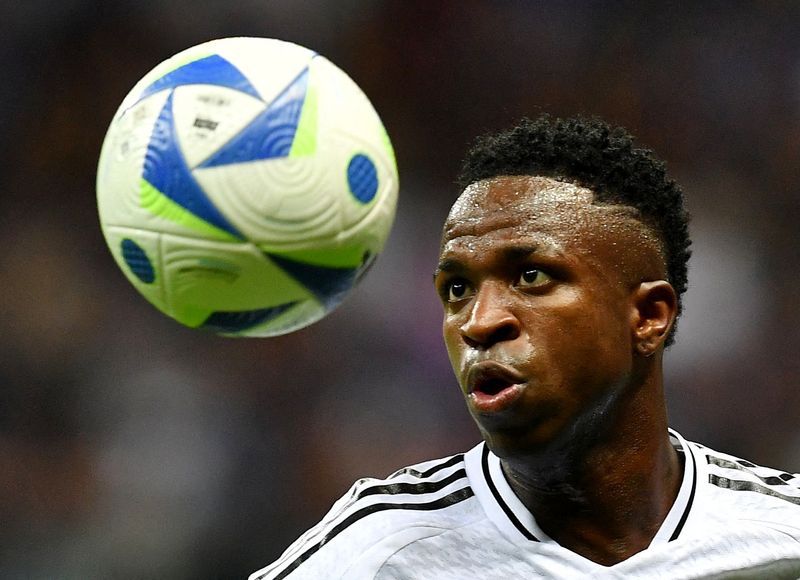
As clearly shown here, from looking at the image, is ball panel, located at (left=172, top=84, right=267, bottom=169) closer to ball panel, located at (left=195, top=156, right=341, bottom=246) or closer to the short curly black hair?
ball panel, located at (left=195, top=156, right=341, bottom=246)

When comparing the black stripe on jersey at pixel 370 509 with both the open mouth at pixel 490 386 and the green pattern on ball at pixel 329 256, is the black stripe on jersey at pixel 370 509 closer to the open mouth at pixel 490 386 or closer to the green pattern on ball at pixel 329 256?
the open mouth at pixel 490 386

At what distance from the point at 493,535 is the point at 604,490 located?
321 mm

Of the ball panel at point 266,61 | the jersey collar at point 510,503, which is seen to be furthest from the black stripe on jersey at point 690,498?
the ball panel at point 266,61

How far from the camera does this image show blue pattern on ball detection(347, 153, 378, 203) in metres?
2.23

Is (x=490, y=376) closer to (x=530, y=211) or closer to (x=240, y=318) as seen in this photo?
(x=530, y=211)

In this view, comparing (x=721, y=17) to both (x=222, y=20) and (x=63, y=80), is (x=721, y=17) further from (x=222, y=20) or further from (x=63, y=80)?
(x=63, y=80)

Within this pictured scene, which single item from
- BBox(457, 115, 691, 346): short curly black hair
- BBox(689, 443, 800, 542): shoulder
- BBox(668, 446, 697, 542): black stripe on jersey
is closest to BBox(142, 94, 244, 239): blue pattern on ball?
BBox(457, 115, 691, 346): short curly black hair

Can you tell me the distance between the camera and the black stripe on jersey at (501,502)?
2.82 metres

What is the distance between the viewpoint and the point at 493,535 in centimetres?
283

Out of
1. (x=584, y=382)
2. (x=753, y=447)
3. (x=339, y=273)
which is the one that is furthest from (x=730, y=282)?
(x=339, y=273)

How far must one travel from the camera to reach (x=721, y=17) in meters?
5.88

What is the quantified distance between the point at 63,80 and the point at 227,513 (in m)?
2.32

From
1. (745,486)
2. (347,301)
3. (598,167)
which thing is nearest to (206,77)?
(598,167)

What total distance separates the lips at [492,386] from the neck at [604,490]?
0.26m
